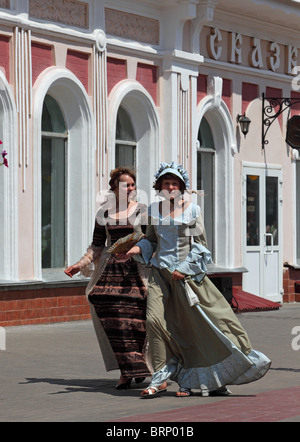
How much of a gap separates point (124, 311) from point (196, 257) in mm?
849

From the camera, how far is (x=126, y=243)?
10.3 metres

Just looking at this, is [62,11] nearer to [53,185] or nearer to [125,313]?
[53,185]

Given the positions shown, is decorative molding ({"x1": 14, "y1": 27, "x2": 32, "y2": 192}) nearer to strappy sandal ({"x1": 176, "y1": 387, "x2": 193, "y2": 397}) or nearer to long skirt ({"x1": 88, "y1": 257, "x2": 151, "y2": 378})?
long skirt ({"x1": 88, "y1": 257, "x2": 151, "y2": 378})

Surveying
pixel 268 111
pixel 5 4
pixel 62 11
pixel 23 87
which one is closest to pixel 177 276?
pixel 23 87

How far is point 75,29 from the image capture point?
1741 centimetres

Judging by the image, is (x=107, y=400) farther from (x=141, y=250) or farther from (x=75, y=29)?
(x=75, y=29)

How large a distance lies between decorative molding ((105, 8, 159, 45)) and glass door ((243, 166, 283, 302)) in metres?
3.59

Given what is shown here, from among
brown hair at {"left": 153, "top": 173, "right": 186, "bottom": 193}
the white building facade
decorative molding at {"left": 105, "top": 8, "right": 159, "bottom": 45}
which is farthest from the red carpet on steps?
brown hair at {"left": 153, "top": 173, "right": 186, "bottom": 193}

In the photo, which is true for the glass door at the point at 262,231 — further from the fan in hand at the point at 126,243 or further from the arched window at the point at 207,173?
the fan in hand at the point at 126,243

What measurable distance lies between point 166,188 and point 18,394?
208cm

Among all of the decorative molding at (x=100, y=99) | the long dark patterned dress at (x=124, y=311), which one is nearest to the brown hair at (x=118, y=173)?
the long dark patterned dress at (x=124, y=311)

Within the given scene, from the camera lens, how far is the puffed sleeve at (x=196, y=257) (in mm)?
9922

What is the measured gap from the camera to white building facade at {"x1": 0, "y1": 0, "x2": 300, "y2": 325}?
16328 mm
